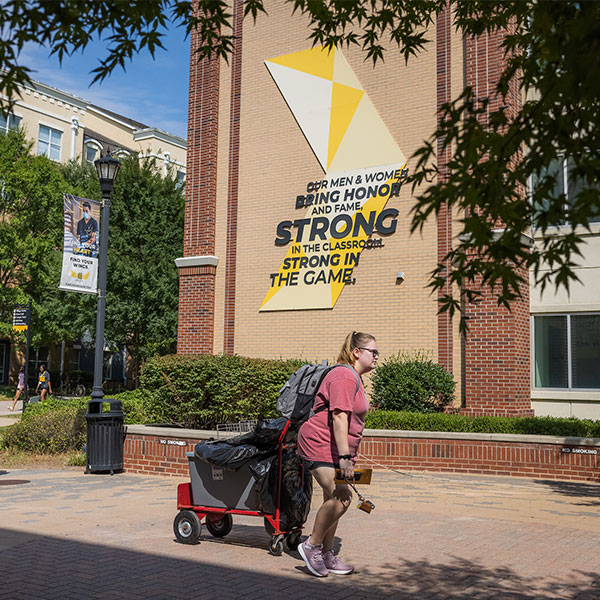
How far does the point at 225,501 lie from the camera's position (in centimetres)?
745

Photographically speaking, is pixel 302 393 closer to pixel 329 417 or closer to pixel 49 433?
pixel 329 417

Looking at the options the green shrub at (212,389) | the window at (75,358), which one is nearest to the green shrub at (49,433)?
the green shrub at (212,389)

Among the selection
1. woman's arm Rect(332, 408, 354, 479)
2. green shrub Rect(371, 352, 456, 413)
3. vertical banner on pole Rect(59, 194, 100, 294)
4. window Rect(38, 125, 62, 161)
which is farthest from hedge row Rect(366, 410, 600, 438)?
window Rect(38, 125, 62, 161)

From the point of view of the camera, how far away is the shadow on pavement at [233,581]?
18.9 feet

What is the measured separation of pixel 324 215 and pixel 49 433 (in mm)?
7995

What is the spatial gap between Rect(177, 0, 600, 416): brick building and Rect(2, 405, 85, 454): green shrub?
5131 millimetres

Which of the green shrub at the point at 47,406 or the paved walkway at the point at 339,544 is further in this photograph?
the green shrub at the point at 47,406

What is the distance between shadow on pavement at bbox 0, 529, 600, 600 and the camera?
226 inches

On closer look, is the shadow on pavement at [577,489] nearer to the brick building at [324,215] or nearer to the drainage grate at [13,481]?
the brick building at [324,215]

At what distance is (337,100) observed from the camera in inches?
712

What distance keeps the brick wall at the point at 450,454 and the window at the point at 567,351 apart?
11.0 ft

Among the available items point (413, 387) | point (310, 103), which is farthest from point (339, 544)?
point (310, 103)

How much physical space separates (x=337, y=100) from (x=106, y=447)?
33.6 feet

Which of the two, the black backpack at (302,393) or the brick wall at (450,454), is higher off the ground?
the black backpack at (302,393)
